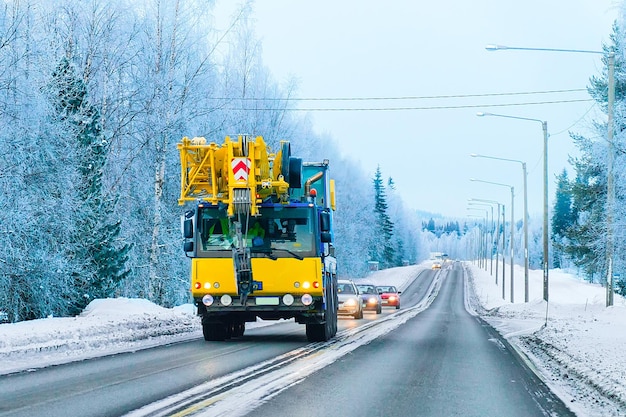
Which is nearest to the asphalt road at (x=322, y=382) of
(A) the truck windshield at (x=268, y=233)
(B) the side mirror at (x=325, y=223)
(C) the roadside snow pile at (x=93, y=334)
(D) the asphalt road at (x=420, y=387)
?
(D) the asphalt road at (x=420, y=387)

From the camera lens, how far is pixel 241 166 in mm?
16781

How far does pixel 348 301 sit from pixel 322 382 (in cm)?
2210

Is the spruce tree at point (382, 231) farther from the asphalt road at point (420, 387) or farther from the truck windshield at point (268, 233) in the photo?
the asphalt road at point (420, 387)

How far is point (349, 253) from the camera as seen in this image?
3280 inches

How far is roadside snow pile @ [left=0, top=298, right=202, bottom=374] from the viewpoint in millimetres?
14383

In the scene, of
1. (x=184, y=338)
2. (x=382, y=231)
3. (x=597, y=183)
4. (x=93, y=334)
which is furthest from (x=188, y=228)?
(x=382, y=231)

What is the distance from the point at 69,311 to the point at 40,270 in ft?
11.1

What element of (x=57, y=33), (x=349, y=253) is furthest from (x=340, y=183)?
(x=57, y=33)

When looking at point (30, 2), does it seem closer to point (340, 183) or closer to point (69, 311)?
point (69, 311)

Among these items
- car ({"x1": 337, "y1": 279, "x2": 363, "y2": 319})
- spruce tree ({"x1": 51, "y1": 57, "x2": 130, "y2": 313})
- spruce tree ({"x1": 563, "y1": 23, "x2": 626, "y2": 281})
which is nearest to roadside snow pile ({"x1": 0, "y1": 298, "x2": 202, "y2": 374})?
spruce tree ({"x1": 51, "y1": 57, "x2": 130, "y2": 313})

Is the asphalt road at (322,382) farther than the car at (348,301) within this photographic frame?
No

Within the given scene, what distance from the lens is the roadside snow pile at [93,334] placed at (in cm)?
1438

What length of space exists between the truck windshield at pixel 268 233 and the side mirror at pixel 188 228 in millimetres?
209

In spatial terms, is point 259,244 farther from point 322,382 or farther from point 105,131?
point 105,131
